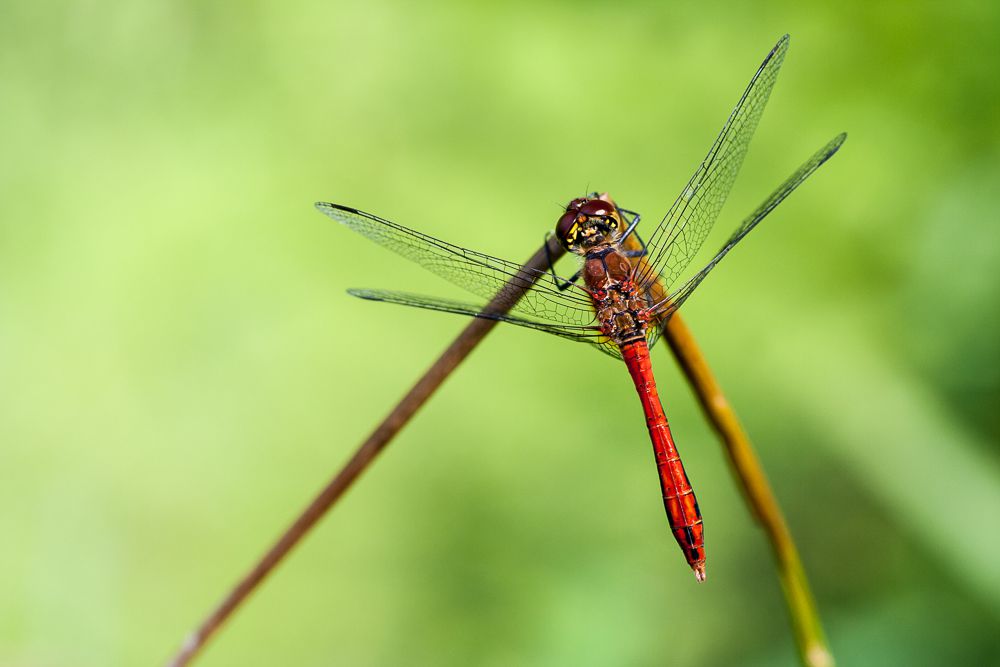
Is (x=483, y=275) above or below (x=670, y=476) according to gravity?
above

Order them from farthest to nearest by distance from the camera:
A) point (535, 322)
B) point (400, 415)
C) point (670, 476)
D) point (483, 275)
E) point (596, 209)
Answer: point (670, 476) → point (483, 275) → point (535, 322) → point (596, 209) → point (400, 415)

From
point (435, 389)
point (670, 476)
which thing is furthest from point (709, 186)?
point (435, 389)

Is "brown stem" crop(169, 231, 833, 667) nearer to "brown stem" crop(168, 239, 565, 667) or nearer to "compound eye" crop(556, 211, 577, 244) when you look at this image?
"brown stem" crop(168, 239, 565, 667)

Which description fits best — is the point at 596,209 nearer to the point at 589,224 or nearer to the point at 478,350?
the point at 589,224

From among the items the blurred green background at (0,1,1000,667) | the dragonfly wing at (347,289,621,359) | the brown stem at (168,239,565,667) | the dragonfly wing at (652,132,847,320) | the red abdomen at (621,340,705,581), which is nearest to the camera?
the brown stem at (168,239,565,667)

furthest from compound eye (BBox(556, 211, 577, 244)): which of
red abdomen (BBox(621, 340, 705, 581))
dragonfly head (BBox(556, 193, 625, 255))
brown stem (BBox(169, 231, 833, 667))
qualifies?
red abdomen (BBox(621, 340, 705, 581))

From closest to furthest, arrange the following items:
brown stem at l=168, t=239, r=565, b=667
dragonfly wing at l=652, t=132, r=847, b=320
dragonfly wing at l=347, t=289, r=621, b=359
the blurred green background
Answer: brown stem at l=168, t=239, r=565, b=667 → dragonfly wing at l=652, t=132, r=847, b=320 → dragonfly wing at l=347, t=289, r=621, b=359 → the blurred green background

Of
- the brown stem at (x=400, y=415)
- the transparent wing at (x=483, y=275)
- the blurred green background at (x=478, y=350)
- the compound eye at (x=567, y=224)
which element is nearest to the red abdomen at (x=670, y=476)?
the transparent wing at (x=483, y=275)
